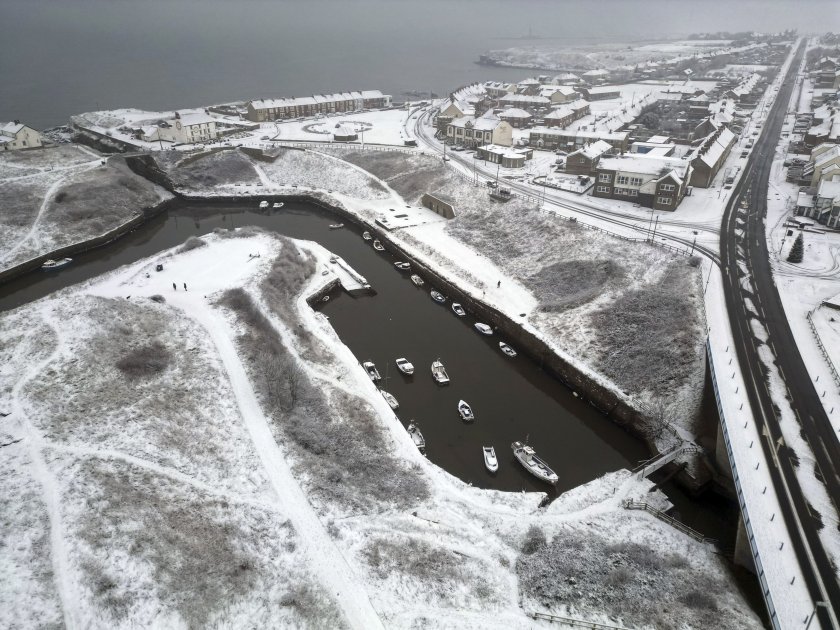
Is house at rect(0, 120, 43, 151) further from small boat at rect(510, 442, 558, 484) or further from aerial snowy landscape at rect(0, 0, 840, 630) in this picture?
small boat at rect(510, 442, 558, 484)

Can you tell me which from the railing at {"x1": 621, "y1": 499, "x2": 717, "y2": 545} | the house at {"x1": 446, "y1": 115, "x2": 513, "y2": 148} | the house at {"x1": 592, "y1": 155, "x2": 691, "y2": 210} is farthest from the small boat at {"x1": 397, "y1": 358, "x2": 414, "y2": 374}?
the house at {"x1": 446, "y1": 115, "x2": 513, "y2": 148}

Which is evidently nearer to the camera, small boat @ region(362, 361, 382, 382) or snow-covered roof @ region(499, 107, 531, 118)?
small boat @ region(362, 361, 382, 382)

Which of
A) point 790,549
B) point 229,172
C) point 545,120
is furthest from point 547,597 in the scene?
point 545,120

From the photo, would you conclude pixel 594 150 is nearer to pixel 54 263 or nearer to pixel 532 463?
pixel 532 463

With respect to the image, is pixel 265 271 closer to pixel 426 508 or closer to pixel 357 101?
pixel 426 508

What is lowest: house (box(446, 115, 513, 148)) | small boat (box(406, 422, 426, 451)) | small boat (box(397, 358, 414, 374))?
small boat (box(406, 422, 426, 451))

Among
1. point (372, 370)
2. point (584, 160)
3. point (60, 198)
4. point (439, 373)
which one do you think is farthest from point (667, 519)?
point (60, 198)

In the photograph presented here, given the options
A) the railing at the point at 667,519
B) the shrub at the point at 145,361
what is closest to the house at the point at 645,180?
the railing at the point at 667,519
